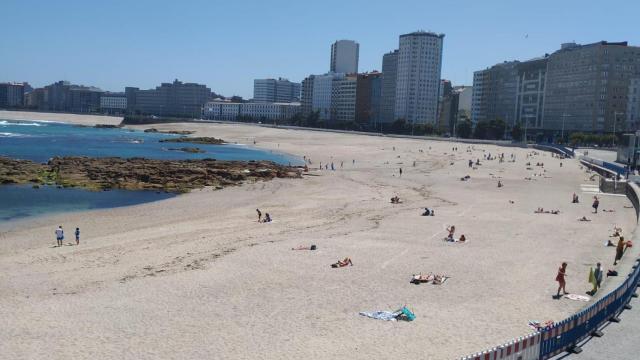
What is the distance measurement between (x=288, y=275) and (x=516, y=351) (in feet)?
30.0

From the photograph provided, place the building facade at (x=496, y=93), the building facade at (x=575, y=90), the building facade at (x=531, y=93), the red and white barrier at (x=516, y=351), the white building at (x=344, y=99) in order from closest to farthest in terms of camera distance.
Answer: the red and white barrier at (x=516, y=351) → the building facade at (x=575, y=90) → the building facade at (x=531, y=93) → the building facade at (x=496, y=93) → the white building at (x=344, y=99)

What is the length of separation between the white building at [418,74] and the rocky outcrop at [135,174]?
123 metres

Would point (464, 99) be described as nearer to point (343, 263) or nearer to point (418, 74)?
point (418, 74)

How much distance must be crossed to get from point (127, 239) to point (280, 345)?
546 inches

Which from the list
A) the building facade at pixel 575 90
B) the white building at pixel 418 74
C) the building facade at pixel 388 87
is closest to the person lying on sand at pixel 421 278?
the building facade at pixel 575 90

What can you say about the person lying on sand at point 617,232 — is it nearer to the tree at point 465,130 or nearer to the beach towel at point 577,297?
the beach towel at point 577,297

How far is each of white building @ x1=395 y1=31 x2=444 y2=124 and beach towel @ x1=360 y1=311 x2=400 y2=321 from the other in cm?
16352

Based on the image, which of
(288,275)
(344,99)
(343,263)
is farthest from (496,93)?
(288,275)

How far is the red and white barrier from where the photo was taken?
1012 centimetres

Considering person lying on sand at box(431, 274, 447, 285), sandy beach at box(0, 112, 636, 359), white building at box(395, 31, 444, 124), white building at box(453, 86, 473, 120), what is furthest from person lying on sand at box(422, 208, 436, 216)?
white building at box(453, 86, 473, 120)

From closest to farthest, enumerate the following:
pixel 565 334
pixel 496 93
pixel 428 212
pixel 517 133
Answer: pixel 565 334 → pixel 428 212 → pixel 517 133 → pixel 496 93

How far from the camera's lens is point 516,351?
35.3 feet

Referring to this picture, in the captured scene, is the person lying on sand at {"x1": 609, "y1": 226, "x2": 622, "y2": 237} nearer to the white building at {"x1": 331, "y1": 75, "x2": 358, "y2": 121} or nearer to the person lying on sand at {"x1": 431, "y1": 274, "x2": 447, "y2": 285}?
the person lying on sand at {"x1": 431, "y1": 274, "x2": 447, "y2": 285}

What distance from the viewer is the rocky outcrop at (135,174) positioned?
1713 inches
